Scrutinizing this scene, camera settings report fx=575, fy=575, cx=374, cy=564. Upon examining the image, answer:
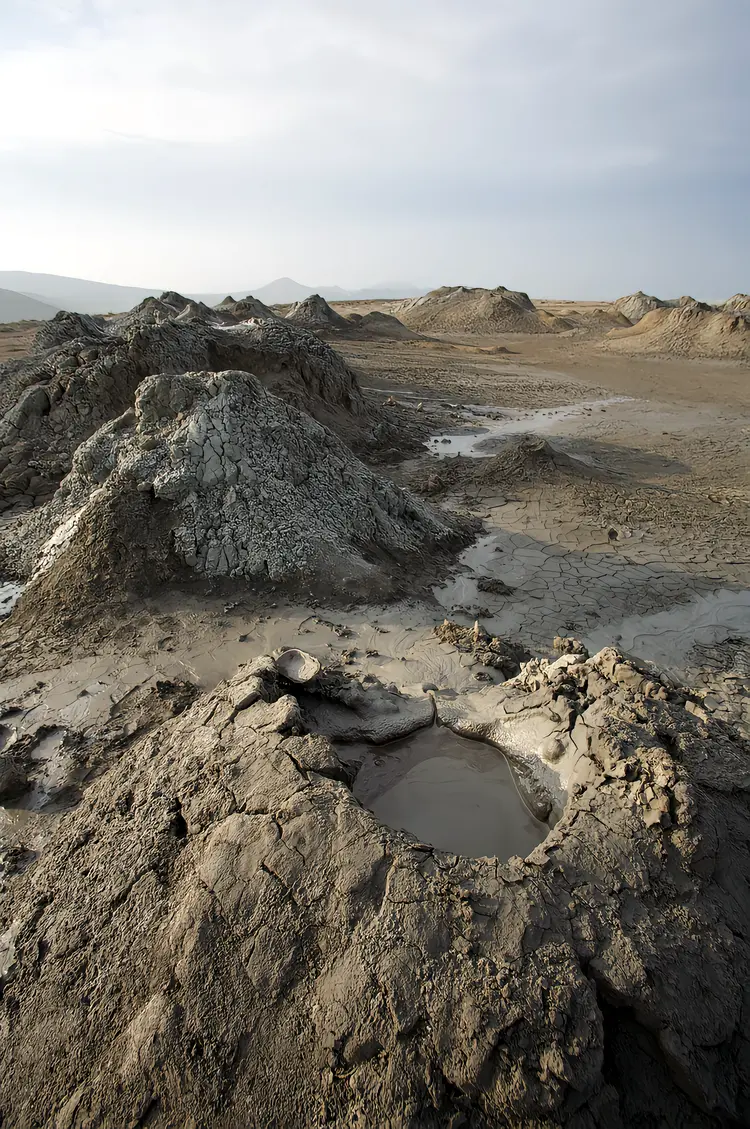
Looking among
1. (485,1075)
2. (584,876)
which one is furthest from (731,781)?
(485,1075)

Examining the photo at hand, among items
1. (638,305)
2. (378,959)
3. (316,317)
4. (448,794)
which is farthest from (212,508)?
(638,305)

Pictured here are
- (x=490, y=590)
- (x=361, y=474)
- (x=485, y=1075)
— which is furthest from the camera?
(x=361, y=474)

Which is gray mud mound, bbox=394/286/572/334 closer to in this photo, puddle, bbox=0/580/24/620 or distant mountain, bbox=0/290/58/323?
puddle, bbox=0/580/24/620

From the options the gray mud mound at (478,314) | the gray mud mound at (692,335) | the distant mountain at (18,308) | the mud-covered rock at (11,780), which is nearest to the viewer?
the mud-covered rock at (11,780)

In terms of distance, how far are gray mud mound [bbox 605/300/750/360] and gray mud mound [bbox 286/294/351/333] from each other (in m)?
11.1

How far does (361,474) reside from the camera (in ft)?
19.9

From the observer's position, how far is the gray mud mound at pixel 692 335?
20234 millimetres

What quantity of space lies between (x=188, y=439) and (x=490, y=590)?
316 cm

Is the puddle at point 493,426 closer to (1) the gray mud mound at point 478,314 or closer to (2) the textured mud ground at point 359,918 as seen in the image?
(2) the textured mud ground at point 359,918

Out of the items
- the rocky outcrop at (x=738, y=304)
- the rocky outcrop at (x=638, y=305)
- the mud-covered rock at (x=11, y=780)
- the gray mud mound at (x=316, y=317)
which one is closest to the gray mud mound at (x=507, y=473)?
the mud-covered rock at (x=11, y=780)

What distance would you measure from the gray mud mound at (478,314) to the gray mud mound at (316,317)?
6.69m

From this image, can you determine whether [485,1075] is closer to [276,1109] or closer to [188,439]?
[276,1109]

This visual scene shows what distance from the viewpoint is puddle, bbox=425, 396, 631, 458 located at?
10242 millimetres

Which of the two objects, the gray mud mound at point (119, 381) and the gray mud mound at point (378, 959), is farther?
the gray mud mound at point (119, 381)
